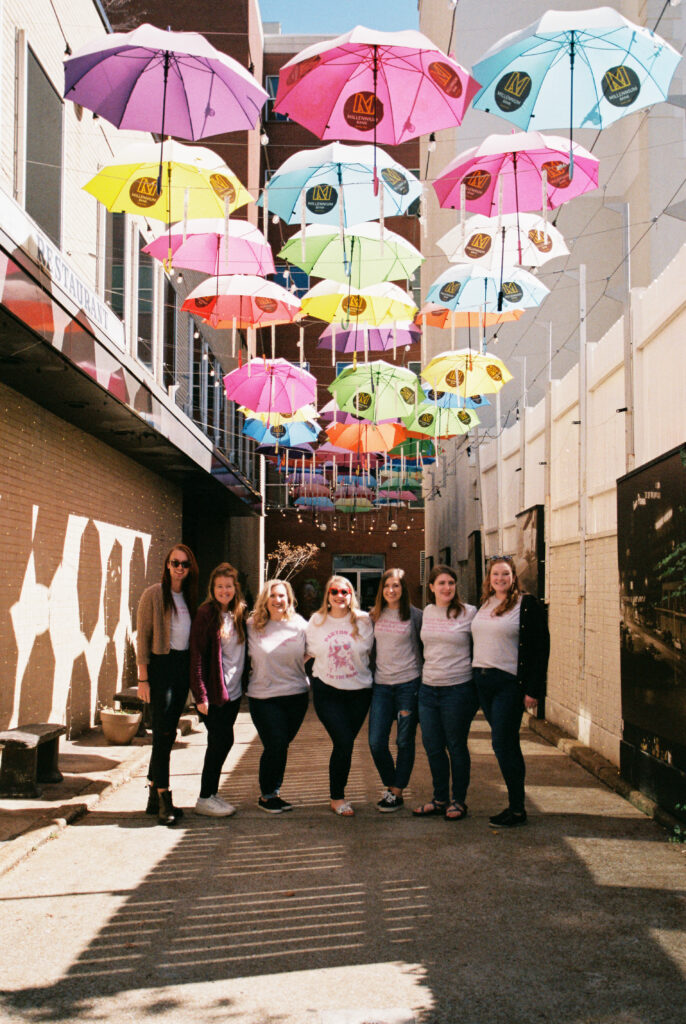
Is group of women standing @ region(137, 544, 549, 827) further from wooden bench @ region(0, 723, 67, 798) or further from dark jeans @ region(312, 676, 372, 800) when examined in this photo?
wooden bench @ region(0, 723, 67, 798)

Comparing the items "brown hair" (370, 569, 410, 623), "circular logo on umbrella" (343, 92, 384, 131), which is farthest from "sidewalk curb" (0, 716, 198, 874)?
"circular logo on umbrella" (343, 92, 384, 131)

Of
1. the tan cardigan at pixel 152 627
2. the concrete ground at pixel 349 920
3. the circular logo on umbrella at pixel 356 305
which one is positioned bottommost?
the concrete ground at pixel 349 920

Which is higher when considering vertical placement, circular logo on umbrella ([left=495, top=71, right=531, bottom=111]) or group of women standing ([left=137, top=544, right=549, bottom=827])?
circular logo on umbrella ([left=495, top=71, right=531, bottom=111])

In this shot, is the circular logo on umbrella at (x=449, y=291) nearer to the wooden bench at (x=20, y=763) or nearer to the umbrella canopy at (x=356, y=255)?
the umbrella canopy at (x=356, y=255)

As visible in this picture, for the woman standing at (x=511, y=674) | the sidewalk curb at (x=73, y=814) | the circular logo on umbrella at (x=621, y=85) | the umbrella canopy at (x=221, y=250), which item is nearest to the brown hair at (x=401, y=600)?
the woman standing at (x=511, y=674)

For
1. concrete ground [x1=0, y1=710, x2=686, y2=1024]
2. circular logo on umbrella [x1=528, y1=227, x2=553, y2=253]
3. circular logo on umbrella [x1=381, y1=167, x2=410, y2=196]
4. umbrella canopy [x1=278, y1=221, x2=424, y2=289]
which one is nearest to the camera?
concrete ground [x1=0, y1=710, x2=686, y2=1024]

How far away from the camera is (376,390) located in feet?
48.3

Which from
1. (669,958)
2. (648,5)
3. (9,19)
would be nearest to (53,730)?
(669,958)

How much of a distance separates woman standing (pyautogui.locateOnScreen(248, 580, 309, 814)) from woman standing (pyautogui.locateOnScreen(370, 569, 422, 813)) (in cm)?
60

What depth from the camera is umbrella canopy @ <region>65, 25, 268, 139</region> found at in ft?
23.7

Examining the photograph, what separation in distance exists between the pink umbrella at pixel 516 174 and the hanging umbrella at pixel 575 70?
0.77 m

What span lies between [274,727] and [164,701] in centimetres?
86

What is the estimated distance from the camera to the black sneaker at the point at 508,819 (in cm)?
699

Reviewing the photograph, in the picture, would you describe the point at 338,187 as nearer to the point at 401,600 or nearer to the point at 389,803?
the point at 401,600
